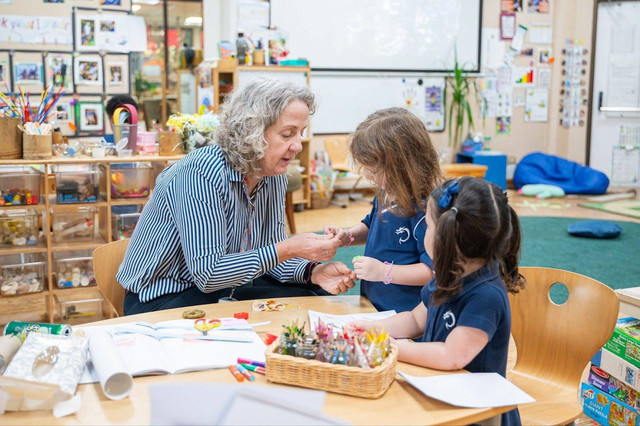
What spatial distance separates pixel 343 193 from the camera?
7531mm

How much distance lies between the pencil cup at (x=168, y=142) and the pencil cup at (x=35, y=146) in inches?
22.2

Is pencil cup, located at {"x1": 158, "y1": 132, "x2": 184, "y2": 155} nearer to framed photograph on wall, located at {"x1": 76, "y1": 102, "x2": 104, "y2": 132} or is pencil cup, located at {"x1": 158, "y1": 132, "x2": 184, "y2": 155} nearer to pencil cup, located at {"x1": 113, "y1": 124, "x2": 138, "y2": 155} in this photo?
pencil cup, located at {"x1": 113, "y1": 124, "x2": 138, "y2": 155}

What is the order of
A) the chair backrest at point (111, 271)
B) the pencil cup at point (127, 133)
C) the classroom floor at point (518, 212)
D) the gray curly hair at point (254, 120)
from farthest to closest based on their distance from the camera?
the classroom floor at point (518, 212) → the pencil cup at point (127, 133) → the chair backrest at point (111, 271) → the gray curly hair at point (254, 120)

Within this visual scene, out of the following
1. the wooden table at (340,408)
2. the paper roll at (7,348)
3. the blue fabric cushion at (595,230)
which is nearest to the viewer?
the wooden table at (340,408)

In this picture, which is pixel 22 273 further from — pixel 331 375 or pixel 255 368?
pixel 331 375

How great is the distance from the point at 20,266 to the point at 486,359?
2.77 metres

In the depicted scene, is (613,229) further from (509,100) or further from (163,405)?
(163,405)

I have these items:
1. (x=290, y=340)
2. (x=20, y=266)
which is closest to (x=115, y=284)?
(x=290, y=340)

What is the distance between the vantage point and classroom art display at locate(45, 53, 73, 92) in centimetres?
581

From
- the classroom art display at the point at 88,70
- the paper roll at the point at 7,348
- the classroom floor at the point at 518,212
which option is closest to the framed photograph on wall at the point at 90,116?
the classroom art display at the point at 88,70

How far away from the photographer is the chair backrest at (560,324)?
1878 mm

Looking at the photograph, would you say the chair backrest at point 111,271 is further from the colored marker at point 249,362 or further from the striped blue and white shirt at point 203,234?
the colored marker at point 249,362

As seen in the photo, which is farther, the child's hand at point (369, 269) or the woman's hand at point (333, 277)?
the woman's hand at point (333, 277)

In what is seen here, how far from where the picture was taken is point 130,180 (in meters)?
3.71
